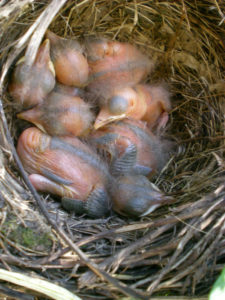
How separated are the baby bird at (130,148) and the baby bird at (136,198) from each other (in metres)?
0.11

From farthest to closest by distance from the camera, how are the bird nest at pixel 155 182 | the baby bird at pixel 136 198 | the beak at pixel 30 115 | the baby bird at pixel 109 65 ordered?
the baby bird at pixel 109 65
the beak at pixel 30 115
the baby bird at pixel 136 198
the bird nest at pixel 155 182

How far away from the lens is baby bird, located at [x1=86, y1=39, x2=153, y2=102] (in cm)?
162

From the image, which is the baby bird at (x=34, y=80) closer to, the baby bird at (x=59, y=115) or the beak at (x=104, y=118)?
the baby bird at (x=59, y=115)

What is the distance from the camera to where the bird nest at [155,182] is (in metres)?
1.12

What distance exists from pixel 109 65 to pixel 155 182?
60 cm

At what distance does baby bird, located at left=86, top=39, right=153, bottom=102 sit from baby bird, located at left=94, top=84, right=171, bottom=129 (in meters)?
0.05

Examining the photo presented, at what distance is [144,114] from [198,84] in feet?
0.99

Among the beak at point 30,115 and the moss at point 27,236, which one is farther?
the beak at point 30,115

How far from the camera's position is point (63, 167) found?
1526 millimetres

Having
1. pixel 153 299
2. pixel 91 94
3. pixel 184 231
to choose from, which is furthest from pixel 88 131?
pixel 153 299

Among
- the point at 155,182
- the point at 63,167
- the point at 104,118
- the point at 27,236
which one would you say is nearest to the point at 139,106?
the point at 104,118

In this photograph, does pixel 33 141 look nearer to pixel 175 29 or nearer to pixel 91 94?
pixel 91 94

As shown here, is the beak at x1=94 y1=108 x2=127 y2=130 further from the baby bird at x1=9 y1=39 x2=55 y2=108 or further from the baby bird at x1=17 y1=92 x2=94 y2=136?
the baby bird at x1=9 y1=39 x2=55 y2=108

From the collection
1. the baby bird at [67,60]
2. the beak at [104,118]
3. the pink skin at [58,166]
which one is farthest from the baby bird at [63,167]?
the baby bird at [67,60]
